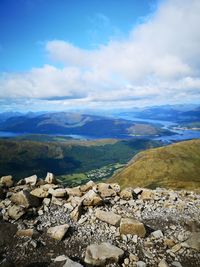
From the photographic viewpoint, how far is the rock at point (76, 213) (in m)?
20.0

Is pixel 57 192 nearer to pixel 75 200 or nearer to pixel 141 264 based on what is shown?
pixel 75 200

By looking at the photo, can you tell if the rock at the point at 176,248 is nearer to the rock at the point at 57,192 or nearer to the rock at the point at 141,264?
the rock at the point at 141,264

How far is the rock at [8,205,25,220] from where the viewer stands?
65.0 ft

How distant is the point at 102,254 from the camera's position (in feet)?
49.1

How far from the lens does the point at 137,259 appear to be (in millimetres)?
15188

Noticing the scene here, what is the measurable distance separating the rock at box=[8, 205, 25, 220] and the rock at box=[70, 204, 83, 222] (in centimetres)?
376

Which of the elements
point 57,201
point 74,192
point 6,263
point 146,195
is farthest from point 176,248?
point 74,192

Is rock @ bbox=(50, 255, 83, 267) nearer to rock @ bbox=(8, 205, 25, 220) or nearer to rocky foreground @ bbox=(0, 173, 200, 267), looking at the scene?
rocky foreground @ bbox=(0, 173, 200, 267)

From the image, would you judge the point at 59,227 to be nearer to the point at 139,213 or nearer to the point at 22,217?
the point at 22,217

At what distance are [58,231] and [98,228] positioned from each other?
9.63ft

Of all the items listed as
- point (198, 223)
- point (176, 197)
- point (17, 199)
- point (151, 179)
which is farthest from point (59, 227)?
point (151, 179)

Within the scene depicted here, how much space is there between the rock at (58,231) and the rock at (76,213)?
5.82 feet

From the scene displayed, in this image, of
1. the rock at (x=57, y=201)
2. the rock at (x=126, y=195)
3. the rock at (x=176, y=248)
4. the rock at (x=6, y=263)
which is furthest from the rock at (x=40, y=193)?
the rock at (x=176, y=248)

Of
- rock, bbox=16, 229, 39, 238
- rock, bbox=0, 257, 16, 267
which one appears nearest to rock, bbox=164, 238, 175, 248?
rock, bbox=16, 229, 39, 238
